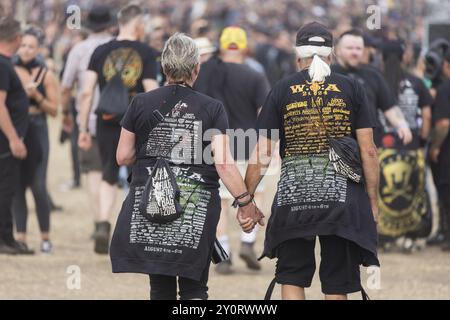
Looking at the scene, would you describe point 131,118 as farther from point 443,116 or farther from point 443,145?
point 443,145

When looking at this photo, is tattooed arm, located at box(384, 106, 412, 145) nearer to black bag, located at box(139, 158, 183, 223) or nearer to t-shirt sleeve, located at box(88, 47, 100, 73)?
t-shirt sleeve, located at box(88, 47, 100, 73)

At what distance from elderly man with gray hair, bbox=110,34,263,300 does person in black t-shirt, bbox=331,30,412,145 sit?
3690 millimetres

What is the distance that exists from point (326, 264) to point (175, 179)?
1.03m

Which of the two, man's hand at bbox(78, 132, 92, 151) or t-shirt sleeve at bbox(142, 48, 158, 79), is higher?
t-shirt sleeve at bbox(142, 48, 158, 79)

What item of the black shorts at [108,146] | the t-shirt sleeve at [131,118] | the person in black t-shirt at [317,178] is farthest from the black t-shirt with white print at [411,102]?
the t-shirt sleeve at [131,118]

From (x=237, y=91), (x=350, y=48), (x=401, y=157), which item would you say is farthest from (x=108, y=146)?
(x=401, y=157)

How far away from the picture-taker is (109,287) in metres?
9.13

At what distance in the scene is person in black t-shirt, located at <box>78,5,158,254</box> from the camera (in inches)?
394

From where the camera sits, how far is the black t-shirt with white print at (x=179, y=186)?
6223mm

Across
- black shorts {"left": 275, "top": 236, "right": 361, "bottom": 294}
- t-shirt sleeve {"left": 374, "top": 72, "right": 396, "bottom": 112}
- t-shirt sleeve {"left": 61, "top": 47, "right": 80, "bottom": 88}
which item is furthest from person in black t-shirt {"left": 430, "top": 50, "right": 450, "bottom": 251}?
black shorts {"left": 275, "top": 236, "right": 361, "bottom": 294}

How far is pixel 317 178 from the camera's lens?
21.3 ft

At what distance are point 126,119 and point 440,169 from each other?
5.69 meters

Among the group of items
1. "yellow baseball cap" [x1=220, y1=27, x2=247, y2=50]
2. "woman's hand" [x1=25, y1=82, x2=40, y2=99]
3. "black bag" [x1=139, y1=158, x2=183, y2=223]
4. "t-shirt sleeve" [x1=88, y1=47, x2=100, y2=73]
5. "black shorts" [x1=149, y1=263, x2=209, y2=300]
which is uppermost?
"yellow baseball cap" [x1=220, y1=27, x2=247, y2=50]
